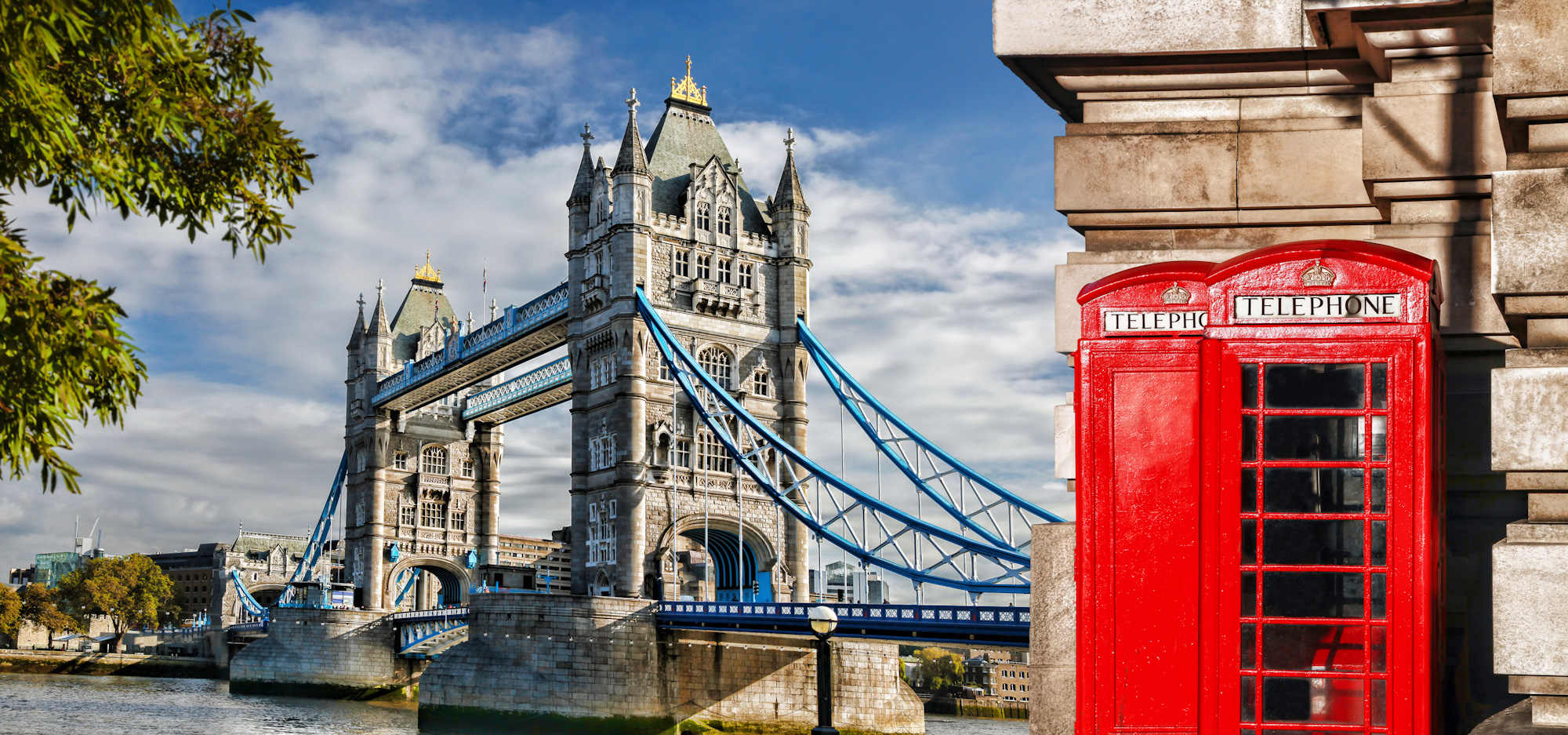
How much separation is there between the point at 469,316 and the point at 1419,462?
58.0m

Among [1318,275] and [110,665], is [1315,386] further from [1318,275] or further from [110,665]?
[110,665]

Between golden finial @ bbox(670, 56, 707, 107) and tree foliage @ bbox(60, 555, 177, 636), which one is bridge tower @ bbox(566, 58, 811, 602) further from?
tree foliage @ bbox(60, 555, 177, 636)

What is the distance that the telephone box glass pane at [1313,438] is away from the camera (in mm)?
7441

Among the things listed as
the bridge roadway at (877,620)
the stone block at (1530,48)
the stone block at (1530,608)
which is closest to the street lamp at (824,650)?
the stone block at (1530,608)

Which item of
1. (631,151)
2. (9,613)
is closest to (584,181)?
(631,151)

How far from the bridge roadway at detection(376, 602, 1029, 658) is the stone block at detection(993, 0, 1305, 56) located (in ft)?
69.8

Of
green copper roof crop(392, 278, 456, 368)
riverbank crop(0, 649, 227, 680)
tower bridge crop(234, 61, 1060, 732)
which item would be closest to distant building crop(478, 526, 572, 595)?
tower bridge crop(234, 61, 1060, 732)

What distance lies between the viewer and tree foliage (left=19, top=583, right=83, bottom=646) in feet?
308

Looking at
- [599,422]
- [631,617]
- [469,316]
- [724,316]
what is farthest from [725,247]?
[469,316]

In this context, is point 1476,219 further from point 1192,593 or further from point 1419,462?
point 1192,593

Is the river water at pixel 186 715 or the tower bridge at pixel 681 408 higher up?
the tower bridge at pixel 681 408

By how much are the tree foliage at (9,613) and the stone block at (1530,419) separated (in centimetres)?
10049

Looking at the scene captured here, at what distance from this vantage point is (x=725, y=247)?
48531mm

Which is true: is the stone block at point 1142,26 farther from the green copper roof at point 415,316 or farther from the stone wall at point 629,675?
the green copper roof at point 415,316
